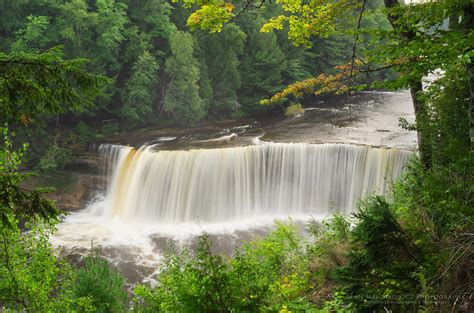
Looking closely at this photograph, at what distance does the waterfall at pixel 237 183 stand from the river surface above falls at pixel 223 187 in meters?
0.04

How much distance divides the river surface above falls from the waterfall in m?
0.04

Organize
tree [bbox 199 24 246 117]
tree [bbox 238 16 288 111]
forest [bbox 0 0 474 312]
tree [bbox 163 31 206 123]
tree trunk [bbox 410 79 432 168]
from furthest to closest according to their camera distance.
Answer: tree [bbox 238 16 288 111], tree [bbox 199 24 246 117], tree [bbox 163 31 206 123], tree trunk [bbox 410 79 432 168], forest [bbox 0 0 474 312]

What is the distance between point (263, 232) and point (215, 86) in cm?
1502

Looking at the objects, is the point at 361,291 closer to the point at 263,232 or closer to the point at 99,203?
the point at 263,232

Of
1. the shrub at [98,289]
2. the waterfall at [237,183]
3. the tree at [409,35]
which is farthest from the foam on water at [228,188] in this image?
the tree at [409,35]

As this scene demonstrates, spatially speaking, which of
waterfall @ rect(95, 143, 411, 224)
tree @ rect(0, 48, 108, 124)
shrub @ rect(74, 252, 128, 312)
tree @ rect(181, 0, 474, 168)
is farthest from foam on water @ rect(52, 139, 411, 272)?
tree @ rect(0, 48, 108, 124)

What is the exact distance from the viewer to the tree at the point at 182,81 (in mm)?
23578

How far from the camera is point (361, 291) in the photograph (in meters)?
3.30

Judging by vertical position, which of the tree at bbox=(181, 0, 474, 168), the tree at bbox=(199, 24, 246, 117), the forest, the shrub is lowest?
the shrub

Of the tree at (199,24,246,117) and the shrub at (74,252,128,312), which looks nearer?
→ the shrub at (74,252,128,312)

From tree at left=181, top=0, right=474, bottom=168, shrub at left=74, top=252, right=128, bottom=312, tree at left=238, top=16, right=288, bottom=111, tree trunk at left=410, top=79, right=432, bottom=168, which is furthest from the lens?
tree at left=238, top=16, right=288, bottom=111

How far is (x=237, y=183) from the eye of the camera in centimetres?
1748

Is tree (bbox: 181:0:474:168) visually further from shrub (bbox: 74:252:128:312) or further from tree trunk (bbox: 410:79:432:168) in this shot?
shrub (bbox: 74:252:128:312)

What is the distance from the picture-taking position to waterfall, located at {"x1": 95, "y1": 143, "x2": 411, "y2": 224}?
16.9 m
